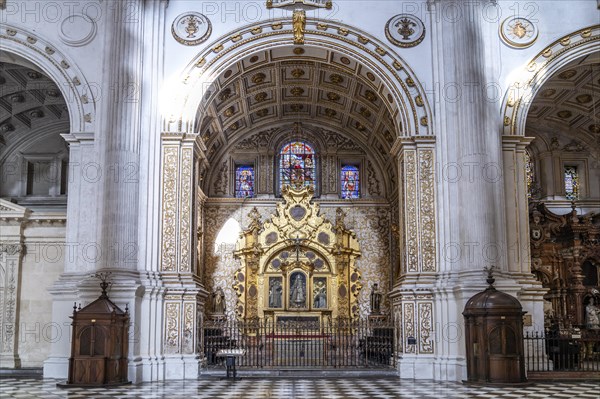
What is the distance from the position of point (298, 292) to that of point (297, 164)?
17.4 ft

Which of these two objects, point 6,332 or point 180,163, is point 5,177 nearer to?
point 6,332

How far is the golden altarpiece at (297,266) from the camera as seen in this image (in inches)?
1075

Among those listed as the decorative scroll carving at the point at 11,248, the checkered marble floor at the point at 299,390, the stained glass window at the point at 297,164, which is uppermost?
the stained glass window at the point at 297,164

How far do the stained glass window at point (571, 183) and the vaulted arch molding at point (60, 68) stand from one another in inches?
704

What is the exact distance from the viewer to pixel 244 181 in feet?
96.4

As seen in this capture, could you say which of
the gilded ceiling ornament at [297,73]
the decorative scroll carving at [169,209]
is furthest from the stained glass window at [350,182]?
the decorative scroll carving at [169,209]

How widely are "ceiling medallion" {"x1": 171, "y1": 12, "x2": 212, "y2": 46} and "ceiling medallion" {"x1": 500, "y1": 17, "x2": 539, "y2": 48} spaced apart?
26.2 feet

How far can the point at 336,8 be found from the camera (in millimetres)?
20344

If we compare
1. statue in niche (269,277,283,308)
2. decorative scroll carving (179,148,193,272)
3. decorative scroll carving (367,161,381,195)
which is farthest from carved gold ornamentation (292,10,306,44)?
statue in niche (269,277,283,308)

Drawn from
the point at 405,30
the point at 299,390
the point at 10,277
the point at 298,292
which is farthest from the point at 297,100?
the point at 299,390

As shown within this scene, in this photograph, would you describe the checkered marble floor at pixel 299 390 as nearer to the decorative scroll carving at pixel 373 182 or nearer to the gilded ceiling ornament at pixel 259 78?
the gilded ceiling ornament at pixel 259 78

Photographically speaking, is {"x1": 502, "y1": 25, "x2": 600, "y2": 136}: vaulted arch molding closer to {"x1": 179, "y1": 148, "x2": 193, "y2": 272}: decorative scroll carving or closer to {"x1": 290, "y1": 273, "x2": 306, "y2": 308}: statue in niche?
{"x1": 179, "y1": 148, "x2": 193, "y2": 272}: decorative scroll carving

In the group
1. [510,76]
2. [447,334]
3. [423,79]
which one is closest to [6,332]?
[447,334]

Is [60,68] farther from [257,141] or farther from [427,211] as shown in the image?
[257,141]
